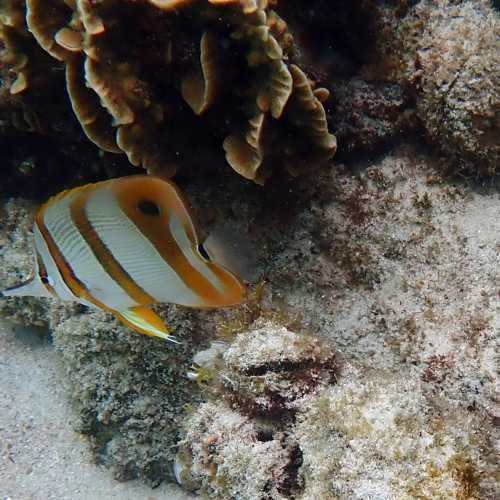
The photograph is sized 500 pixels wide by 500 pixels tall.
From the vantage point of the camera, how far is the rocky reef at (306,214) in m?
2.17

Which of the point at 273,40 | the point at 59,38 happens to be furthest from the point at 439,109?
the point at 59,38

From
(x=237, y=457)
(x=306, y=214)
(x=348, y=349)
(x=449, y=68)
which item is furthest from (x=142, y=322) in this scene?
(x=449, y=68)

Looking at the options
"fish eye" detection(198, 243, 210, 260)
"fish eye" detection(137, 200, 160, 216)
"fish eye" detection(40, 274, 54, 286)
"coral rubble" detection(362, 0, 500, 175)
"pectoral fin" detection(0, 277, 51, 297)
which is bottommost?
"pectoral fin" detection(0, 277, 51, 297)

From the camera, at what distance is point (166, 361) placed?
3072mm

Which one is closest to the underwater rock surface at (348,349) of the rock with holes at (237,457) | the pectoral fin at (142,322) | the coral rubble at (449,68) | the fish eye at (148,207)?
the rock with holes at (237,457)

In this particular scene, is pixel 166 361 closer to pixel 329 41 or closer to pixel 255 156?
pixel 255 156

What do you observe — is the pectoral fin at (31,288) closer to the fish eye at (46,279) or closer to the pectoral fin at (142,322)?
the fish eye at (46,279)

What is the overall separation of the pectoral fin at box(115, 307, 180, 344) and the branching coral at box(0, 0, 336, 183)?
93 cm

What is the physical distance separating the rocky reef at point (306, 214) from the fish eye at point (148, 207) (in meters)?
0.84

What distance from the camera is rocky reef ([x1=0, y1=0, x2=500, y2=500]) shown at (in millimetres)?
2174

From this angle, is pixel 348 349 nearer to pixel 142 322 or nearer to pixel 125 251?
pixel 142 322

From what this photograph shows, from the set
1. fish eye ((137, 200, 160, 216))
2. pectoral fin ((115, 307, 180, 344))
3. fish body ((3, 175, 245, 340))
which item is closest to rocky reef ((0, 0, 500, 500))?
pectoral fin ((115, 307, 180, 344))

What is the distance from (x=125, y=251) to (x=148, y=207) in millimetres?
198

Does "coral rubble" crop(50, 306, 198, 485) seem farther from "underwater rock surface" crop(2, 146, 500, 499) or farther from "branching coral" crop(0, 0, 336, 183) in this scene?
Result: "branching coral" crop(0, 0, 336, 183)
